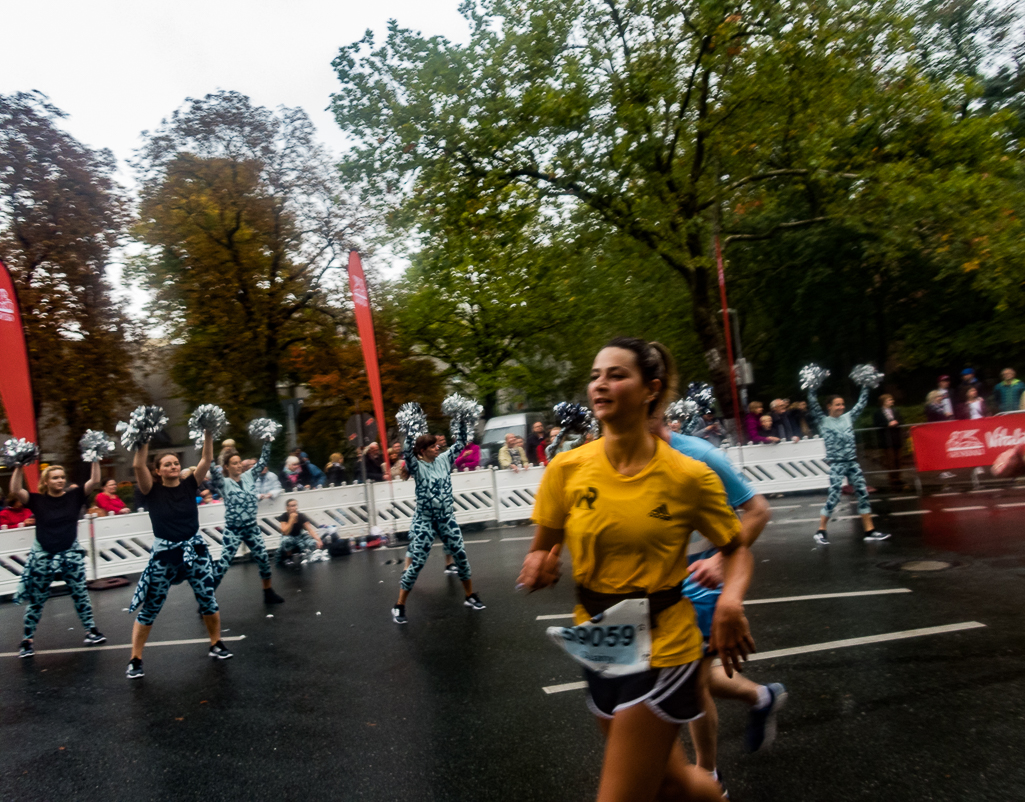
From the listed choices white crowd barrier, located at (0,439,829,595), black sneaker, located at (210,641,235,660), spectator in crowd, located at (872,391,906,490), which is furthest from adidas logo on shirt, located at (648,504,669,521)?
spectator in crowd, located at (872,391,906,490)

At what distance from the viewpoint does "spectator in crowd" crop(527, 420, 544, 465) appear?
16.6 meters

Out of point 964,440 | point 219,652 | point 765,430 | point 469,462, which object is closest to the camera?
point 219,652

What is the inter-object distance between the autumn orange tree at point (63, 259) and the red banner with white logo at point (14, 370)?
12.0 metres

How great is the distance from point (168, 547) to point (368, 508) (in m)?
8.67

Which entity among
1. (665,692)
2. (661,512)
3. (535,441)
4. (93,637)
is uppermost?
(535,441)

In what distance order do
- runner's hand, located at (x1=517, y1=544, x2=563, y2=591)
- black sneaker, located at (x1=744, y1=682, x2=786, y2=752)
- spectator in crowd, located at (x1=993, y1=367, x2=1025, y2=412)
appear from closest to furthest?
runner's hand, located at (x1=517, y1=544, x2=563, y2=591)
black sneaker, located at (x1=744, y1=682, x2=786, y2=752)
spectator in crowd, located at (x1=993, y1=367, x2=1025, y2=412)

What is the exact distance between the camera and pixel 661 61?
61.5 ft

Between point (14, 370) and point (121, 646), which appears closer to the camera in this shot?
point (121, 646)

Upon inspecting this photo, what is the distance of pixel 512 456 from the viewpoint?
16.8m

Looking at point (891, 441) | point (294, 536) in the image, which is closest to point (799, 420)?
point (891, 441)

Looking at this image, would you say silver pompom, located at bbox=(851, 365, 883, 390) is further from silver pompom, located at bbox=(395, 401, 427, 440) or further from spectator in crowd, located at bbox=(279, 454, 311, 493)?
spectator in crowd, located at bbox=(279, 454, 311, 493)

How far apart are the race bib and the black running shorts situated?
0.03 meters

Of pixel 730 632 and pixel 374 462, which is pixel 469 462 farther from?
pixel 730 632

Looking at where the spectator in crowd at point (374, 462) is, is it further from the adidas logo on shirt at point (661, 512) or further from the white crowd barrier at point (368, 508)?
the adidas logo on shirt at point (661, 512)
